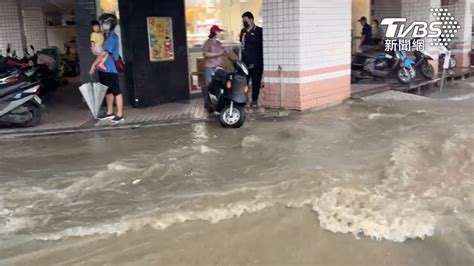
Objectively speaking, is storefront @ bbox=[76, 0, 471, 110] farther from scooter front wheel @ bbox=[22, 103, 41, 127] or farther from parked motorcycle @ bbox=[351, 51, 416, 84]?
parked motorcycle @ bbox=[351, 51, 416, 84]

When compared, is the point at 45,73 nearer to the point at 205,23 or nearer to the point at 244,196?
the point at 205,23

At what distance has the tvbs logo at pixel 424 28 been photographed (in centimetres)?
1174

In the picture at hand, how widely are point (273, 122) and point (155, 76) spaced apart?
262 cm

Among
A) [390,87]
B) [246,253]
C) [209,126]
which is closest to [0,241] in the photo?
[246,253]

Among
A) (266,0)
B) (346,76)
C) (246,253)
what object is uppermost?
(266,0)

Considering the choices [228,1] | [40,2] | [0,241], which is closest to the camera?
[0,241]

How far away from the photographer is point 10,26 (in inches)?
469

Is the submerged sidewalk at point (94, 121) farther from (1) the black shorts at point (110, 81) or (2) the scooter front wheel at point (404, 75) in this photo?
(2) the scooter front wheel at point (404, 75)

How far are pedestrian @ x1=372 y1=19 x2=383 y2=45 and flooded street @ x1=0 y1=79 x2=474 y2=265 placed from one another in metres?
6.15

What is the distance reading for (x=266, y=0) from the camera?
811cm

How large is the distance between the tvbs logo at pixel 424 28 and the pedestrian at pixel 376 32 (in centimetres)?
18

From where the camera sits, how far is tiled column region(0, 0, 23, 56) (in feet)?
38.4

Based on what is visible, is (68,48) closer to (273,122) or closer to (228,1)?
(228,1)

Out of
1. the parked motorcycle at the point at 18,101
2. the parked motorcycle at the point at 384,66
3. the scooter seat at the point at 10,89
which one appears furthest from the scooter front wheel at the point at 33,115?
the parked motorcycle at the point at 384,66
